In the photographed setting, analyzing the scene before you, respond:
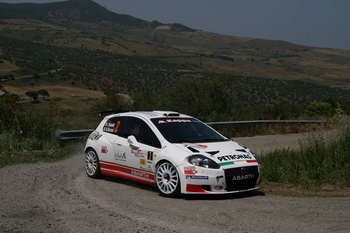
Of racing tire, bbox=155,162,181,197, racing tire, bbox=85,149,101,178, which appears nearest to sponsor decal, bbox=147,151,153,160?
racing tire, bbox=155,162,181,197

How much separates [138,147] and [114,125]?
1.30 meters

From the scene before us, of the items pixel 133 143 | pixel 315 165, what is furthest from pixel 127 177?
pixel 315 165

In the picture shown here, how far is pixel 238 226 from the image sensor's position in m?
6.96

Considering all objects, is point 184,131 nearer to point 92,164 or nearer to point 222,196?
point 222,196

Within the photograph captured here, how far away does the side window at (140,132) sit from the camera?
390 inches

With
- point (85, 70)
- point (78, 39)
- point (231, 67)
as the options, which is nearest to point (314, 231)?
point (85, 70)

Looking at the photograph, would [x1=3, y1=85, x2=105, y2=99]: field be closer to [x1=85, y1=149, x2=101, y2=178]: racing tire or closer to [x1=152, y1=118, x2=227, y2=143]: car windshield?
[x1=85, y1=149, x2=101, y2=178]: racing tire

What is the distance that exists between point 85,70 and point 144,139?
3680 inches

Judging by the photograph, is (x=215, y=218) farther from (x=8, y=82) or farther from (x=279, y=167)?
(x=8, y=82)

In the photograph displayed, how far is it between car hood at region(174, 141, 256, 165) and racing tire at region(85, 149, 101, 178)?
2.52m

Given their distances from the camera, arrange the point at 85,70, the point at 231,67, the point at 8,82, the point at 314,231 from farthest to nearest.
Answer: the point at 231,67 → the point at 85,70 → the point at 8,82 → the point at 314,231

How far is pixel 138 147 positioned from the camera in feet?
33.0

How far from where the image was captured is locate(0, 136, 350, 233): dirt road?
22.9ft

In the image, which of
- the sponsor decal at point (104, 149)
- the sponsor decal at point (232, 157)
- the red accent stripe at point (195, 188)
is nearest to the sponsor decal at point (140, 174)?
the sponsor decal at point (104, 149)
